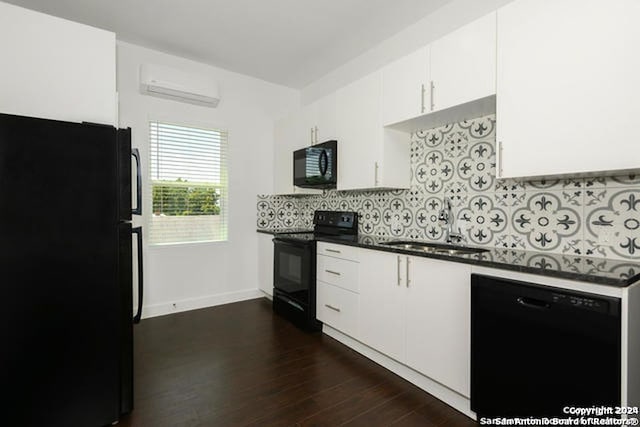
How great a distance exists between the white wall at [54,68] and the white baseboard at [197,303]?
212 cm

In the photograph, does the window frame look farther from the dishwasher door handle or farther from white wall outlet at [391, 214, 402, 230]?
the dishwasher door handle

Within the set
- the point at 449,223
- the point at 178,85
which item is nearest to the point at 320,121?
the point at 178,85

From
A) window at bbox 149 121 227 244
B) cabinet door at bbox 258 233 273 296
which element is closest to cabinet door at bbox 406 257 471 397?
cabinet door at bbox 258 233 273 296

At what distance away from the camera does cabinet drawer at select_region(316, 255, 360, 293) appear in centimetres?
246

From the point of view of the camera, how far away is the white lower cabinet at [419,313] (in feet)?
5.60

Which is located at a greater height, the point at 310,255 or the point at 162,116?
the point at 162,116

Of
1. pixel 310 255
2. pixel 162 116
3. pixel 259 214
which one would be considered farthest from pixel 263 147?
pixel 310 255

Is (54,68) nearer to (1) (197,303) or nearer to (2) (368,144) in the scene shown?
(2) (368,144)

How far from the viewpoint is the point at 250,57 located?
340 cm

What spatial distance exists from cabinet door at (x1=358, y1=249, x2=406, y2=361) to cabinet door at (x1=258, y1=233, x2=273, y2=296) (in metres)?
1.54

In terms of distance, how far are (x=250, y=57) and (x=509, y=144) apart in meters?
2.82

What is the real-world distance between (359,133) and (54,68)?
213cm

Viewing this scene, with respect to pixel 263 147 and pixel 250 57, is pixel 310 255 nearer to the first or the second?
pixel 263 147

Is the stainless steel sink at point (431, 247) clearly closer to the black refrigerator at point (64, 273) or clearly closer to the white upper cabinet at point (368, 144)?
the white upper cabinet at point (368, 144)
